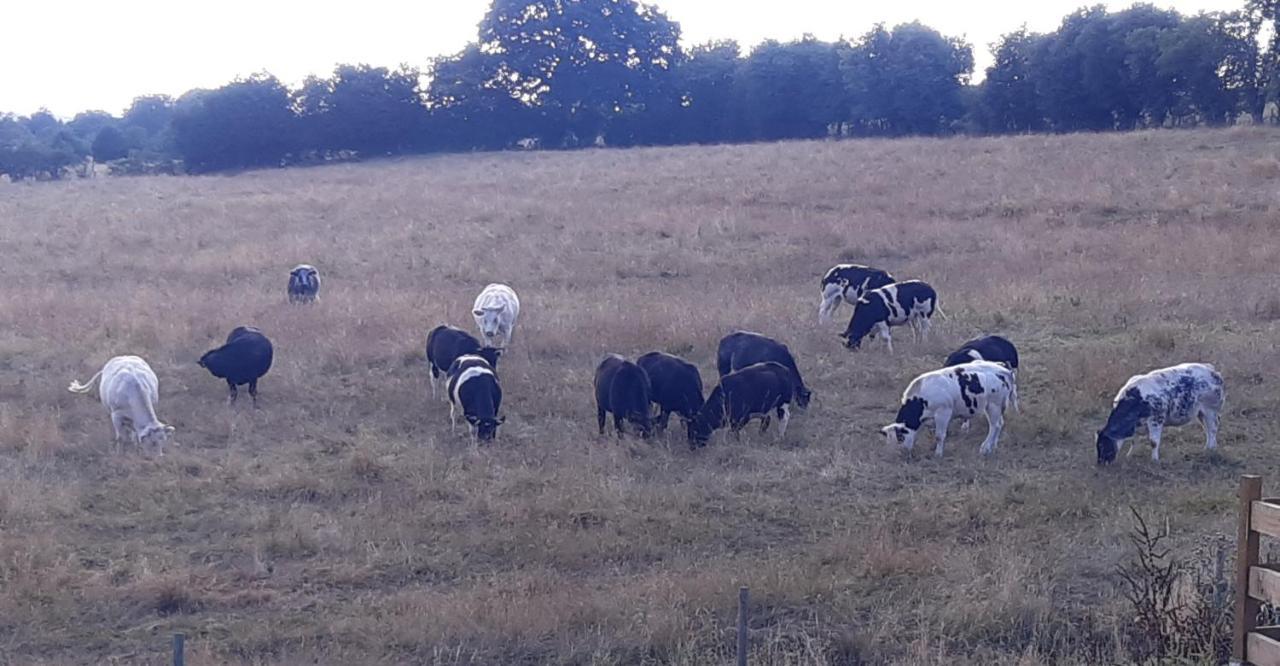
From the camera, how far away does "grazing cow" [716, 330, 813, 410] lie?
53.3 feet

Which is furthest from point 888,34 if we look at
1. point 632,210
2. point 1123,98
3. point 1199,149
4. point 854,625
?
point 854,625

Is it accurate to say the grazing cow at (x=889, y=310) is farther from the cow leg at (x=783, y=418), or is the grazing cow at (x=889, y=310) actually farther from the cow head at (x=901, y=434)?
the cow head at (x=901, y=434)

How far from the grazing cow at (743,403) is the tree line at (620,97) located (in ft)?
158

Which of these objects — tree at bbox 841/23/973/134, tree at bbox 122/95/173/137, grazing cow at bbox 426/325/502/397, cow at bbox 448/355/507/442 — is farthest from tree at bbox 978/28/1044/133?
tree at bbox 122/95/173/137

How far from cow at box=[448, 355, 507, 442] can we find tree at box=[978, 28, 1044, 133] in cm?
5049

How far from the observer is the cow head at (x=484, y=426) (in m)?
14.6

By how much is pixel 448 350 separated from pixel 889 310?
21.3 feet

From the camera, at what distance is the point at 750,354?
54.3 feet

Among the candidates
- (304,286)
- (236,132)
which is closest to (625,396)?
(304,286)

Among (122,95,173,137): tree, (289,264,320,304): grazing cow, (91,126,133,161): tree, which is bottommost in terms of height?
(289,264,320,304): grazing cow

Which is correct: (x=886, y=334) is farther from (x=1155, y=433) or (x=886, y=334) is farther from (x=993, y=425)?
(x=1155, y=433)

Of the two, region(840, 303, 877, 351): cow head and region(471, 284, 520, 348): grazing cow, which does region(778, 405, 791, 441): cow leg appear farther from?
region(471, 284, 520, 348): grazing cow

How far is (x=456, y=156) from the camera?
6366 cm

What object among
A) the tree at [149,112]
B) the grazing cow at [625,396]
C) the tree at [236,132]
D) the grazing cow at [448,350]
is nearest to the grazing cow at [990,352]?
the grazing cow at [625,396]
